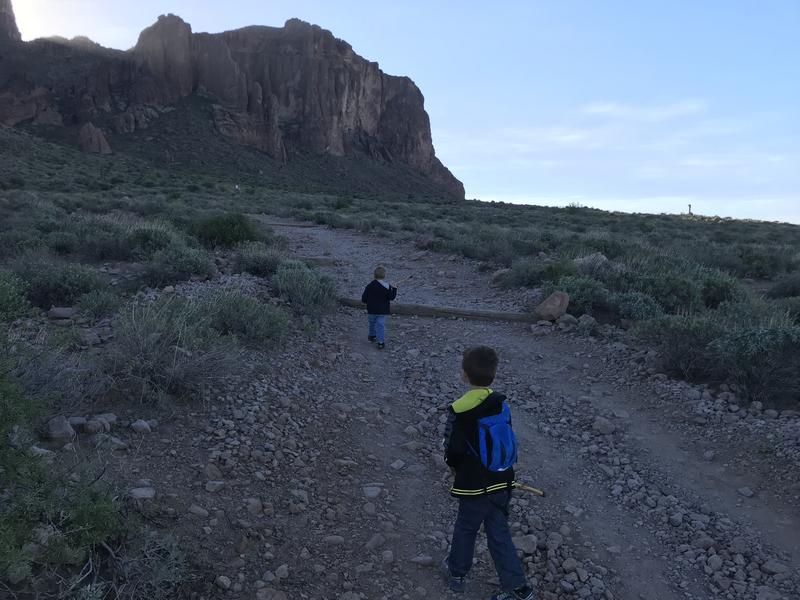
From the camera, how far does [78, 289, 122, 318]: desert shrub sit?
6711 millimetres

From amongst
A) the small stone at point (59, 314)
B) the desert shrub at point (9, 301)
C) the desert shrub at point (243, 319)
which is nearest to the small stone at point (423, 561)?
the desert shrub at point (243, 319)

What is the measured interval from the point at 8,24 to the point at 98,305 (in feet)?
342

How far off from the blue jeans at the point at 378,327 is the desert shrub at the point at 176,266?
2.92 meters

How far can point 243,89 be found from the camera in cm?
8300

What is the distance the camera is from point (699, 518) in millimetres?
4145

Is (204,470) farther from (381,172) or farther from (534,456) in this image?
(381,172)

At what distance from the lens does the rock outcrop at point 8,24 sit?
277 feet

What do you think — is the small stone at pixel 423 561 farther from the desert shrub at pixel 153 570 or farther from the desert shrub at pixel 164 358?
the desert shrub at pixel 164 358

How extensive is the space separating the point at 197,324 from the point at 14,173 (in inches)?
1177

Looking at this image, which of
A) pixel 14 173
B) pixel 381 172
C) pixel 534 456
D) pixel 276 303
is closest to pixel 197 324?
pixel 276 303

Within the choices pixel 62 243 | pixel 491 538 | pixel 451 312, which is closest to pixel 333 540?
pixel 491 538

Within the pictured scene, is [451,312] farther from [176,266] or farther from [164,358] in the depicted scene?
[164,358]

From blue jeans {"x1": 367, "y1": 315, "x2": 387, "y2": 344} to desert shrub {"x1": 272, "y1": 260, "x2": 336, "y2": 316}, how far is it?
31.3 inches

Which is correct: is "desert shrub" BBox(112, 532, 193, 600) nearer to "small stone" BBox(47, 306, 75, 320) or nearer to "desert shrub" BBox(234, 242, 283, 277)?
"small stone" BBox(47, 306, 75, 320)
